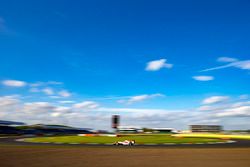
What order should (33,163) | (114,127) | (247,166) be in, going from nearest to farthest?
(247,166) → (33,163) → (114,127)

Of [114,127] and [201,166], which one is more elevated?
[114,127]

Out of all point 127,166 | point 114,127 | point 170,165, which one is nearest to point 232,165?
point 170,165

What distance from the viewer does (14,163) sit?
20172 millimetres

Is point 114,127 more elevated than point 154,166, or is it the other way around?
point 114,127

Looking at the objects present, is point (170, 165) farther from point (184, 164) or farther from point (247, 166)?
point (247, 166)

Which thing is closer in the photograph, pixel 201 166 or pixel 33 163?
pixel 201 166

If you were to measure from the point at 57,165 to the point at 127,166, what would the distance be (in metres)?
4.34

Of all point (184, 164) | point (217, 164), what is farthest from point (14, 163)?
point (217, 164)

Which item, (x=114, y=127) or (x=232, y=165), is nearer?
(x=232, y=165)

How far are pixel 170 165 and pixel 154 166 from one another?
112 centimetres

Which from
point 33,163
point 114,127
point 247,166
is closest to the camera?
point 247,166

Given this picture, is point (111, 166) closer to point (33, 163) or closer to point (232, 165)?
point (33, 163)

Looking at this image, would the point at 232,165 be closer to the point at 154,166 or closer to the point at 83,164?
the point at 154,166

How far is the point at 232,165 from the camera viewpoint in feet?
64.1
